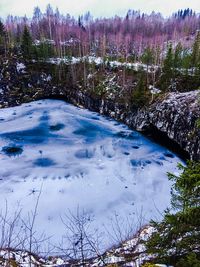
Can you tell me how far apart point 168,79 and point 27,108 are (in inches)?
1076

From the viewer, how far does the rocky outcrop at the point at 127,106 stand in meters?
30.8

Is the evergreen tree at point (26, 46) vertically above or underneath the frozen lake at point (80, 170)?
above

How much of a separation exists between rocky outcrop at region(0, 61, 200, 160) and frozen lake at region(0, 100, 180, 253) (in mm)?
2549

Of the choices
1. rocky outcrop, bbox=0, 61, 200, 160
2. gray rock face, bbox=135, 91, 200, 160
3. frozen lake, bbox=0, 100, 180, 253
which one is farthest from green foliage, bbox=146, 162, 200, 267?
gray rock face, bbox=135, 91, 200, 160

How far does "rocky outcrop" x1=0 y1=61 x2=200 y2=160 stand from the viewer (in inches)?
1214

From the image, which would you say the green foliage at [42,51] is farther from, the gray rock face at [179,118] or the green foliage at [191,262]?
the green foliage at [191,262]

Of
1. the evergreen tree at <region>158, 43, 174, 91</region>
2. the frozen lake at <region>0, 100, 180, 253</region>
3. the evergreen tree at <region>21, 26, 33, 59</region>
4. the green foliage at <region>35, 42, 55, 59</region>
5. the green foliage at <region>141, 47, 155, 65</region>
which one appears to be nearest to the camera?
the frozen lake at <region>0, 100, 180, 253</region>

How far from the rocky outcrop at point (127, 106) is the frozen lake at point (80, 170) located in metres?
2.55

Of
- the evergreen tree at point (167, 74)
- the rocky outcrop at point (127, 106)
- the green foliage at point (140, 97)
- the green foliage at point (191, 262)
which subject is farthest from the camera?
the evergreen tree at point (167, 74)

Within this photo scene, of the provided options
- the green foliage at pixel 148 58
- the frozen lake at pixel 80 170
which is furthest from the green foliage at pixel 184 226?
the green foliage at pixel 148 58

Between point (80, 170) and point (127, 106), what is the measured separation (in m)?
22.0

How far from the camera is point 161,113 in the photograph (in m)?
36.6

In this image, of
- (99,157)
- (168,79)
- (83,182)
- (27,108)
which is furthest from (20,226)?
(168,79)

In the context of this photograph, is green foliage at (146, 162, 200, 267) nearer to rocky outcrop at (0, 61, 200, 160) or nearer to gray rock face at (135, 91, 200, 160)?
rocky outcrop at (0, 61, 200, 160)
